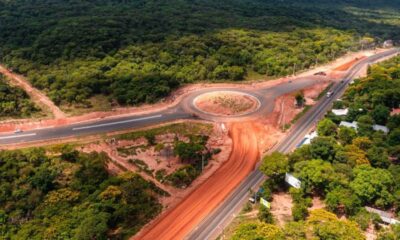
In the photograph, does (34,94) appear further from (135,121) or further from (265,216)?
(265,216)

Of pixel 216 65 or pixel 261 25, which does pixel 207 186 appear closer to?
pixel 216 65

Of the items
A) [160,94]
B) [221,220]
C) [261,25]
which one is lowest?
[221,220]

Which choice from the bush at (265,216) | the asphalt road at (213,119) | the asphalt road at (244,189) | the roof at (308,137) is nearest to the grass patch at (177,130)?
the asphalt road at (213,119)

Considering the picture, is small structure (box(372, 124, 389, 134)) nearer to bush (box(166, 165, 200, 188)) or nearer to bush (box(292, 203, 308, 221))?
bush (box(292, 203, 308, 221))

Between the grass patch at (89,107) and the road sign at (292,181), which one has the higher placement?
the grass patch at (89,107)

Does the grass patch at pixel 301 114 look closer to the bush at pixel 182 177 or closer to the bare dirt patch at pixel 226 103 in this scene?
the bare dirt patch at pixel 226 103

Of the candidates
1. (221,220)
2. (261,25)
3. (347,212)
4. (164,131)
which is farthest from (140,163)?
(261,25)
